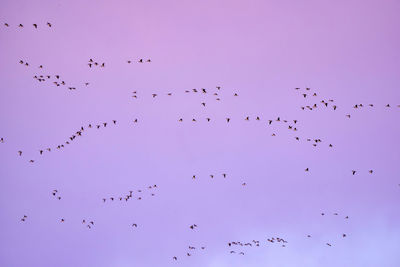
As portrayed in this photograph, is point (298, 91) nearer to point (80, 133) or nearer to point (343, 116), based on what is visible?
point (343, 116)

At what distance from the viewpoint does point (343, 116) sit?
9.21 metres

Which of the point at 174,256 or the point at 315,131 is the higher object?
the point at 315,131

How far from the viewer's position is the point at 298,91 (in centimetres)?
918

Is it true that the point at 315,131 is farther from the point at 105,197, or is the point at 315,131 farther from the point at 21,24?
the point at 21,24

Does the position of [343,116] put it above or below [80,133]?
above

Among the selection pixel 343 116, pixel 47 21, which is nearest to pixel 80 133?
pixel 47 21

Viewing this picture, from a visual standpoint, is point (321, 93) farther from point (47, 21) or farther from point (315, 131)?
point (47, 21)

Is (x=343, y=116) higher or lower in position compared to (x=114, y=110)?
higher

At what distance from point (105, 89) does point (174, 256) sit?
401cm

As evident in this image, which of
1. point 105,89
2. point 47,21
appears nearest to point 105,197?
point 105,89

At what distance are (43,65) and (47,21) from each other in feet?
→ 3.09

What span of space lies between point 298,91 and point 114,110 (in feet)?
13.2

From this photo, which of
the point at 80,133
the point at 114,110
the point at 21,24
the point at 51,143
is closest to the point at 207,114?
the point at 114,110

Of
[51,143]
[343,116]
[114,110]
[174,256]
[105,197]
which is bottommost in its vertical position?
[174,256]
